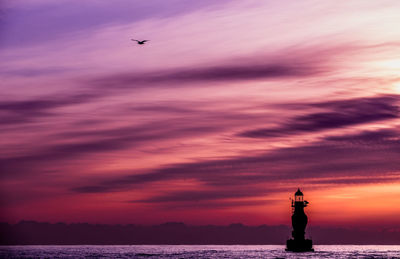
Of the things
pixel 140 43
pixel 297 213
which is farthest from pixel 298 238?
pixel 140 43

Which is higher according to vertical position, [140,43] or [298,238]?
[140,43]

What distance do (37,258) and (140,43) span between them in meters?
124

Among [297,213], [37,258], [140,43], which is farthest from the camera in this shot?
[37,258]

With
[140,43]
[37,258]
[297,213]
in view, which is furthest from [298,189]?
[140,43]

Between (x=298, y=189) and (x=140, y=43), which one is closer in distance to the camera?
(x=140, y=43)

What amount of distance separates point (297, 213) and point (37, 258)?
7246cm

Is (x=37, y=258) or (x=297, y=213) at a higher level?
(x=297, y=213)

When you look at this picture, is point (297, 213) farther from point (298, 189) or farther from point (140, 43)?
point (140, 43)

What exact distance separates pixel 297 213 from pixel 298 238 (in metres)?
6.70

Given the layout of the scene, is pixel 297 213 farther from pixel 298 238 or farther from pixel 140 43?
pixel 140 43

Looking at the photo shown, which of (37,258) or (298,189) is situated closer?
(298,189)

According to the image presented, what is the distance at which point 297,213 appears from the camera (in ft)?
508

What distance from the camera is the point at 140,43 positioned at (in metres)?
65.6

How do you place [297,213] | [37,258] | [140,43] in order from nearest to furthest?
1. [140,43]
2. [297,213]
3. [37,258]
